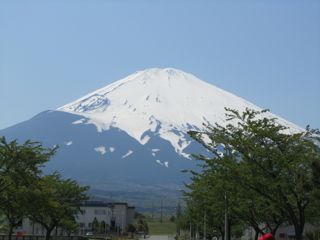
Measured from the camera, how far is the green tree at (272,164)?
990 inches

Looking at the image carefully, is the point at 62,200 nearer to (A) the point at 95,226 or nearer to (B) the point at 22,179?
(B) the point at 22,179

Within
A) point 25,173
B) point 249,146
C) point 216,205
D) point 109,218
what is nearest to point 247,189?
point 249,146

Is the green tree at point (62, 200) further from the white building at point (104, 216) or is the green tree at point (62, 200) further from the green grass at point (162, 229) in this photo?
the green grass at point (162, 229)

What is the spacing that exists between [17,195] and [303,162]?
65.4ft

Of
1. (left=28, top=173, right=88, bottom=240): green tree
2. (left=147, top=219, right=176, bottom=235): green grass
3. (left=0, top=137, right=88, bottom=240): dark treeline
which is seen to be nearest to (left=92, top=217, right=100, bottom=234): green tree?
(left=147, top=219, right=176, bottom=235): green grass

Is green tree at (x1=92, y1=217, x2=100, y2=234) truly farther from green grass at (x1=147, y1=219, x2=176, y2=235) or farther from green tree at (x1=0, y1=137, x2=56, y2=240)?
green tree at (x1=0, y1=137, x2=56, y2=240)

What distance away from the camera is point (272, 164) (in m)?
26.2

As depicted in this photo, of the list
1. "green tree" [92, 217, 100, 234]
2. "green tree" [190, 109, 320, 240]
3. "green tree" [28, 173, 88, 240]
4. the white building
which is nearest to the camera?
"green tree" [190, 109, 320, 240]

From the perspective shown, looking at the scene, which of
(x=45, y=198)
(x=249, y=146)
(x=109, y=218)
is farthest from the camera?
(x=109, y=218)

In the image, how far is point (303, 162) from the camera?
83.1 feet

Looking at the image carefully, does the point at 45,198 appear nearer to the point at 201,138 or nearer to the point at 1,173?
the point at 1,173

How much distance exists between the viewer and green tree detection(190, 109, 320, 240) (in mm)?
25141

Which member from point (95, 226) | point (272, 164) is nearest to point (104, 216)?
point (95, 226)

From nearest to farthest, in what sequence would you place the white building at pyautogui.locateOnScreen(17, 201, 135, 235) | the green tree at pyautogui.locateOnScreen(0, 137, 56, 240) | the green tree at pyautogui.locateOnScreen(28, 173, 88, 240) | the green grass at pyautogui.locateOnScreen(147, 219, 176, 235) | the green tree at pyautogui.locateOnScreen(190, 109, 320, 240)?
the green tree at pyautogui.locateOnScreen(190, 109, 320, 240) < the green tree at pyautogui.locateOnScreen(0, 137, 56, 240) < the green tree at pyautogui.locateOnScreen(28, 173, 88, 240) < the white building at pyautogui.locateOnScreen(17, 201, 135, 235) < the green grass at pyautogui.locateOnScreen(147, 219, 176, 235)
